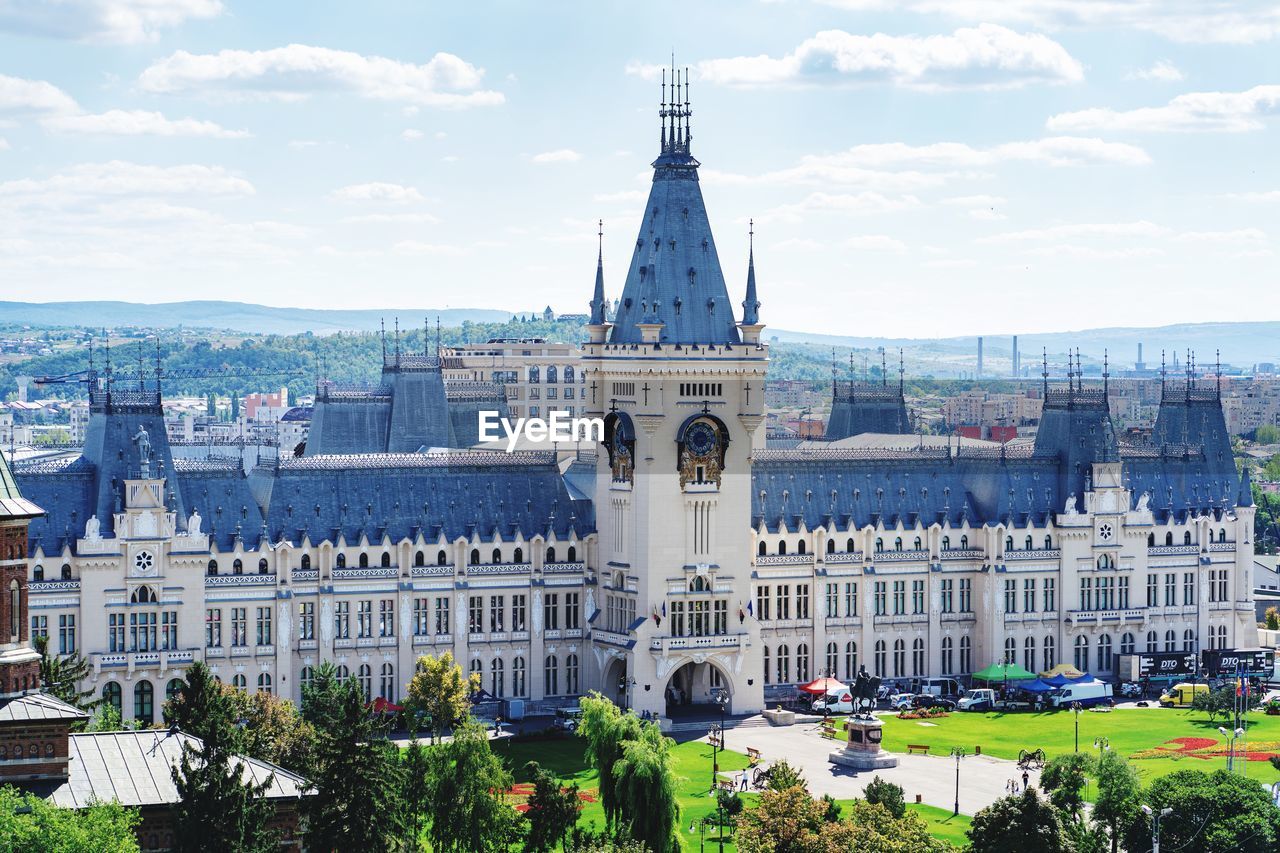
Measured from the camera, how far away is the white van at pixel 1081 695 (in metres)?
160

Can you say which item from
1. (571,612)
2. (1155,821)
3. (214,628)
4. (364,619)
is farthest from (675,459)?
(1155,821)

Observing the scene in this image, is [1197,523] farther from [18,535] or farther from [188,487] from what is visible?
[18,535]

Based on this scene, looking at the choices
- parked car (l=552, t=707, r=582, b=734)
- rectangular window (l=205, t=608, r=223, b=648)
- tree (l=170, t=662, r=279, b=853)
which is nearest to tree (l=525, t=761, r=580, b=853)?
tree (l=170, t=662, r=279, b=853)

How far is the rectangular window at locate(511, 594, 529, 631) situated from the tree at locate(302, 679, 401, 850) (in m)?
54.5

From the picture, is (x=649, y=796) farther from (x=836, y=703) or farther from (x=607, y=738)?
(x=836, y=703)

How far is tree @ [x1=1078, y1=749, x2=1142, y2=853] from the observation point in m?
113

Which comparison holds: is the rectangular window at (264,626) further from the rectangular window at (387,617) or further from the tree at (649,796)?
the tree at (649,796)

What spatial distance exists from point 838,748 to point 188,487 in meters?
Answer: 42.4

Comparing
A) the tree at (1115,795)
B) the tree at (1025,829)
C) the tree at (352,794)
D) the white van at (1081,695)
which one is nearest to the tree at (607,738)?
the tree at (352,794)

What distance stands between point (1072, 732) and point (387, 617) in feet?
142

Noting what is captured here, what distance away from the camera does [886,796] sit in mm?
115312

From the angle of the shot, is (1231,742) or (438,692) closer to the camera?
(1231,742)

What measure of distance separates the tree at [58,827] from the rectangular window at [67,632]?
52.1 meters

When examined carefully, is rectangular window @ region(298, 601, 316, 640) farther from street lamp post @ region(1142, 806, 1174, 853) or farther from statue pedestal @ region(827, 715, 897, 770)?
street lamp post @ region(1142, 806, 1174, 853)
